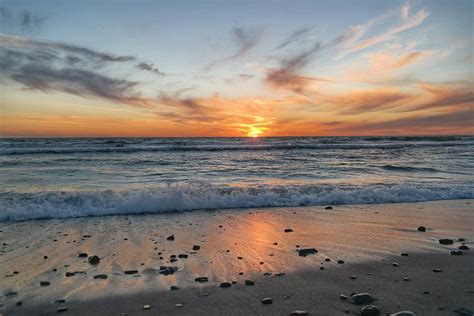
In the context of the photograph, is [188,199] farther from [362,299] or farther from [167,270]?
[362,299]

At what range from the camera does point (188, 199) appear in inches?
386

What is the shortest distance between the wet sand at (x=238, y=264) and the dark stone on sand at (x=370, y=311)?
0.14 m

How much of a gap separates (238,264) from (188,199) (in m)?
4.73

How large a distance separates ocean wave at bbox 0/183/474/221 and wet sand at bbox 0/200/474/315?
0.67m

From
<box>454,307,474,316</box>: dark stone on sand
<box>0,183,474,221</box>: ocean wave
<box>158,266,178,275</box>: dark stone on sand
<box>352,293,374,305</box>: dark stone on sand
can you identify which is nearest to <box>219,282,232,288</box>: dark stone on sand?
<box>158,266,178,275</box>: dark stone on sand

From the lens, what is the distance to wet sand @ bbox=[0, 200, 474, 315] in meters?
3.99

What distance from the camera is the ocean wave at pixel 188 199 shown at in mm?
8914

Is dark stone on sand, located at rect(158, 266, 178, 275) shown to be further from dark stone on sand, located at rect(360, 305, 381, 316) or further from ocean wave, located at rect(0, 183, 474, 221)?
ocean wave, located at rect(0, 183, 474, 221)

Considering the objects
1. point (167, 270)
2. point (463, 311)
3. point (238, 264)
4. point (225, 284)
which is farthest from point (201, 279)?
point (463, 311)

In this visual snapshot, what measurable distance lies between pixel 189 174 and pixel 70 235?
9.90m

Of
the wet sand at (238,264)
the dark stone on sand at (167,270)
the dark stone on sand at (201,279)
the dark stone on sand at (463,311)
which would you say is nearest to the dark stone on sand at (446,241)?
the wet sand at (238,264)

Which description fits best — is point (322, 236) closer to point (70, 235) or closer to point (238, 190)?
point (238, 190)

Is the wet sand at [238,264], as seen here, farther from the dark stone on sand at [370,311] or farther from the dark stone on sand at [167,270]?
the dark stone on sand at [370,311]

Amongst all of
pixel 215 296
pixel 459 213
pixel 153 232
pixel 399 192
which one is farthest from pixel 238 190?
pixel 215 296
